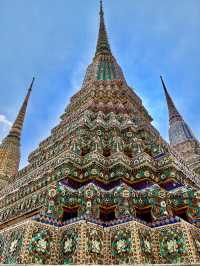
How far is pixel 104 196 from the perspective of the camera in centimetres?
754

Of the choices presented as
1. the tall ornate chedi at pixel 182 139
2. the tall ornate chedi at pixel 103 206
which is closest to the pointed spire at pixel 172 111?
the tall ornate chedi at pixel 182 139

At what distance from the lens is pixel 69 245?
596 centimetres

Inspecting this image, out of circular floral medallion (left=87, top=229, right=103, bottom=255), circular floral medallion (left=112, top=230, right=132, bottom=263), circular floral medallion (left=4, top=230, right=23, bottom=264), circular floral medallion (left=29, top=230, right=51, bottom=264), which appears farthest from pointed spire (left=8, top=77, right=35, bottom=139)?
circular floral medallion (left=112, top=230, right=132, bottom=263)

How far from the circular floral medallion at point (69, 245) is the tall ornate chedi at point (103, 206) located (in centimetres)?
2

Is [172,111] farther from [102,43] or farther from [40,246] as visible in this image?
[40,246]

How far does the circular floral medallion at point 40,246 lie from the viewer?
5.60 metres

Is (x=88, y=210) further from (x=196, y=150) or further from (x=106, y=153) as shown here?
(x=196, y=150)

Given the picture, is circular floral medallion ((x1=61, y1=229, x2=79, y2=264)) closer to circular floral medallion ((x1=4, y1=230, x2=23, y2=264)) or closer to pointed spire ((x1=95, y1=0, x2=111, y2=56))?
circular floral medallion ((x1=4, y1=230, x2=23, y2=264))

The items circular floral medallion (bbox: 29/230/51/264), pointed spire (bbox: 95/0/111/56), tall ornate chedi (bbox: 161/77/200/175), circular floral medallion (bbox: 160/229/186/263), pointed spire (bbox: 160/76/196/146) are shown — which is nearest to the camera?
circular floral medallion (bbox: 29/230/51/264)

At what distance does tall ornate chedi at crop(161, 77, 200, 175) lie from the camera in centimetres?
2205

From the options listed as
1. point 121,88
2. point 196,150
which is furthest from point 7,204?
point 196,150

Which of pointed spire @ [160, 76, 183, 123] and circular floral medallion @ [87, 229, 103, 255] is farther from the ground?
pointed spire @ [160, 76, 183, 123]

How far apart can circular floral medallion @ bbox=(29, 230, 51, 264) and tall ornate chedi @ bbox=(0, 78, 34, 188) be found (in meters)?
12.7

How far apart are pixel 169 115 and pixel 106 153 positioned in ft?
63.1
